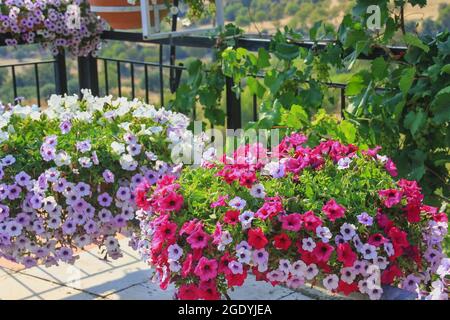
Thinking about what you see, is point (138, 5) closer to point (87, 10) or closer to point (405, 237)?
point (87, 10)

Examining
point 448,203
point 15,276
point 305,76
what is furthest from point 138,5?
point 448,203

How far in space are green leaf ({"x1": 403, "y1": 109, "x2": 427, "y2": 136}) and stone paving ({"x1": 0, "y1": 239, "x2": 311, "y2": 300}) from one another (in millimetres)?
665

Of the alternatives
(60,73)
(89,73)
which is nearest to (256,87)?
(89,73)

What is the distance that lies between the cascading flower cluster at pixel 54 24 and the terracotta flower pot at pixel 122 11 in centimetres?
34

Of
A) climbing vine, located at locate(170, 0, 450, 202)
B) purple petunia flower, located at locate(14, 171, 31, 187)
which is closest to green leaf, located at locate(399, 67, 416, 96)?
climbing vine, located at locate(170, 0, 450, 202)

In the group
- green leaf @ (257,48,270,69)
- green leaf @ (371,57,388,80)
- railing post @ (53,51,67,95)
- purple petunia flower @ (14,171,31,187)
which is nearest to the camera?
purple petunia flower @ (14,171,31,187)

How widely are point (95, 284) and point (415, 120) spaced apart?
1289mm

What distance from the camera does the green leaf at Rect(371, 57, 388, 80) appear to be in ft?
8.56

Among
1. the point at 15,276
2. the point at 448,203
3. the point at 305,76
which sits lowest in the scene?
the point at 15,276

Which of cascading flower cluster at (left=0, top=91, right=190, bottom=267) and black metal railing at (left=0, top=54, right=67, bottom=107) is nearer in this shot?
cascading flower cluster at (left=0, top=91, right=190, bottom=267)

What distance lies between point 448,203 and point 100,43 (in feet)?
7.59

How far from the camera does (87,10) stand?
4.06 metres

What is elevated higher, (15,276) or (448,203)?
(448,203)

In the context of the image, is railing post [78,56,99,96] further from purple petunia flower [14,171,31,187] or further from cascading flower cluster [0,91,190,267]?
purple petunia flower [14,171,31,187]
